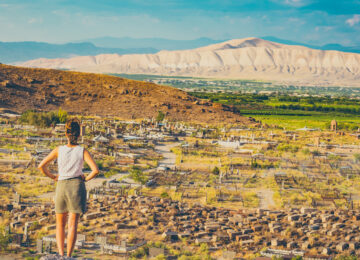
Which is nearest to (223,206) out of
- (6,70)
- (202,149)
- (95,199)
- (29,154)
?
(95,199)

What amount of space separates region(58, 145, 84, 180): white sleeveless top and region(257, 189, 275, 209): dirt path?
36.4 feet

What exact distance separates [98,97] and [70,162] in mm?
46570

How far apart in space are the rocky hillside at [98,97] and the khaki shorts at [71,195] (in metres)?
40.2

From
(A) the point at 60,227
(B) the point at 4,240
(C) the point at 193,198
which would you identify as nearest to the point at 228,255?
(B) the point at 4,240

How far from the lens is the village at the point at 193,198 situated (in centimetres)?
1110

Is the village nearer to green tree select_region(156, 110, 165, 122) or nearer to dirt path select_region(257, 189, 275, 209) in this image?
dirt path select_region(257, 189, 275, 209)

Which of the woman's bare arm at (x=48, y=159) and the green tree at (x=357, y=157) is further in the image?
the green tree at (x=357, y=157)

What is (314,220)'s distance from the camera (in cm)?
1371

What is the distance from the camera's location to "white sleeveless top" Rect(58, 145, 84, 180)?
5770 millimetres

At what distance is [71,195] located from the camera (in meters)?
5.73

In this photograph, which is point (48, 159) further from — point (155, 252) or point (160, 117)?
point (160, 117)

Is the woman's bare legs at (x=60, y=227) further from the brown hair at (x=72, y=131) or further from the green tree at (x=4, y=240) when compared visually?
the green tree at (x=4, y=240)

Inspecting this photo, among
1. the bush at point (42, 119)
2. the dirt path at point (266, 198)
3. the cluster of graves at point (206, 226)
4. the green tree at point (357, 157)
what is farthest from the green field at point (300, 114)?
the cluster of graves at point (206, 226)

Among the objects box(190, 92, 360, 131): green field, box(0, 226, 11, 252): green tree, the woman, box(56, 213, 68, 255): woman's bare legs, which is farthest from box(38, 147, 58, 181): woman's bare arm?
box(190, 92, 360, 131): green field
